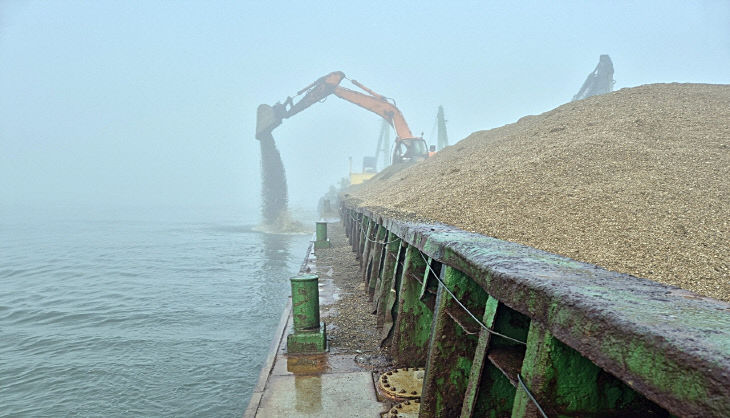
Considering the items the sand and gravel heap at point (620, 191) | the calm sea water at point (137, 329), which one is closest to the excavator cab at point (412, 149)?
the calm sea water at point (137, 329)

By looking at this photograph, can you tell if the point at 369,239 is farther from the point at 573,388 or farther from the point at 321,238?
the point at 321,238

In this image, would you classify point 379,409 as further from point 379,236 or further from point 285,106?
point 285,106

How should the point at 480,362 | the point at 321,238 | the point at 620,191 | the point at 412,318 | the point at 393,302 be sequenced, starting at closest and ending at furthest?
the point at 480,362 → the point at 412,318 → the point at 393,302 → the point at 620,191 → the point at 321,238

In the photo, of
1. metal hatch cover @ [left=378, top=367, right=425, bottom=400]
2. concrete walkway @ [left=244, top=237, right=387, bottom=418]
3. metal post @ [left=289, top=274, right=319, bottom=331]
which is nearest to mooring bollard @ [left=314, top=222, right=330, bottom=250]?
concrete walkway @ [left=244, top=237, right=387, bottom=418]

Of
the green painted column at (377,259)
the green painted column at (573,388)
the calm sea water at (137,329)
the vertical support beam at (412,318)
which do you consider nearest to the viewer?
the green painted column at (573,388)

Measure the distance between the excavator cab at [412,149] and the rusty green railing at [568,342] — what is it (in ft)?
70.5

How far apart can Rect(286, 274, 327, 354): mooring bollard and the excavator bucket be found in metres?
21.3

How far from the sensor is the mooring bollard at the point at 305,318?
5.14 m

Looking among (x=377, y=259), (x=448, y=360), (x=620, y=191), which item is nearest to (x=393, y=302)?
(x=448, y=360)

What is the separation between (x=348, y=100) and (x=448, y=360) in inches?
922

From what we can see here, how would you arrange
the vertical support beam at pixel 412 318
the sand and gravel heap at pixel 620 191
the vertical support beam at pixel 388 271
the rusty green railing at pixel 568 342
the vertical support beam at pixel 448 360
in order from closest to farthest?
1. the rusty green railing at pixel 568 342
2. the vertical support beam at pixel 448 360
3. the sand and gravel heap at pixel 620 191
4. the vertical support beam at pixel 412 318
5. the vertical support beam at pixel 388 271

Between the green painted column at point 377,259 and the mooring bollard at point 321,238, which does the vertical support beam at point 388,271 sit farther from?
the mooring bollard at point 321,238

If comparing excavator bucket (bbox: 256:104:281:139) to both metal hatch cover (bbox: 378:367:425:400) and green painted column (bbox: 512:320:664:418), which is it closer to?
metal hatch cover (bbox: 378:367:425:400)

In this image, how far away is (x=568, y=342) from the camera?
5.28 feet
